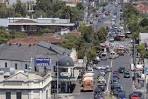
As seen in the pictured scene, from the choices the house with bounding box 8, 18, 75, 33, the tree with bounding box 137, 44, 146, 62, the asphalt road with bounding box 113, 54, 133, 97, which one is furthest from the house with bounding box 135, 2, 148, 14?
the asphalt road with bounding box 113, 54, 133, 97

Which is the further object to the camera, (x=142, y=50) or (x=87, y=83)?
(x=142, y=50)

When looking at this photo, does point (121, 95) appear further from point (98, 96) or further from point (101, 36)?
point (101, 36)

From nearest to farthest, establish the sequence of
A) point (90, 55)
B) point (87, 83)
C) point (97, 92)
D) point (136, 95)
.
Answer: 1. point (136, 95)
2. point (97, 92)
3. point (87, 83)
4. point (90, 55)

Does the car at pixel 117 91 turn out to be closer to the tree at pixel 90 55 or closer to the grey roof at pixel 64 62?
the grey roof at pixel 64 62

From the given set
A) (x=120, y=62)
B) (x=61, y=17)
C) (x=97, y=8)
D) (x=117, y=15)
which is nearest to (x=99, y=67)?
(x=120, y=62)

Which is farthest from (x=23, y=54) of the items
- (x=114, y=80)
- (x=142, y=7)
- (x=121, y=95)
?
(x=142, y=7)

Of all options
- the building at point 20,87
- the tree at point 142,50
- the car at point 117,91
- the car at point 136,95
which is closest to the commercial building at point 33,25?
the tree at point 142,50
